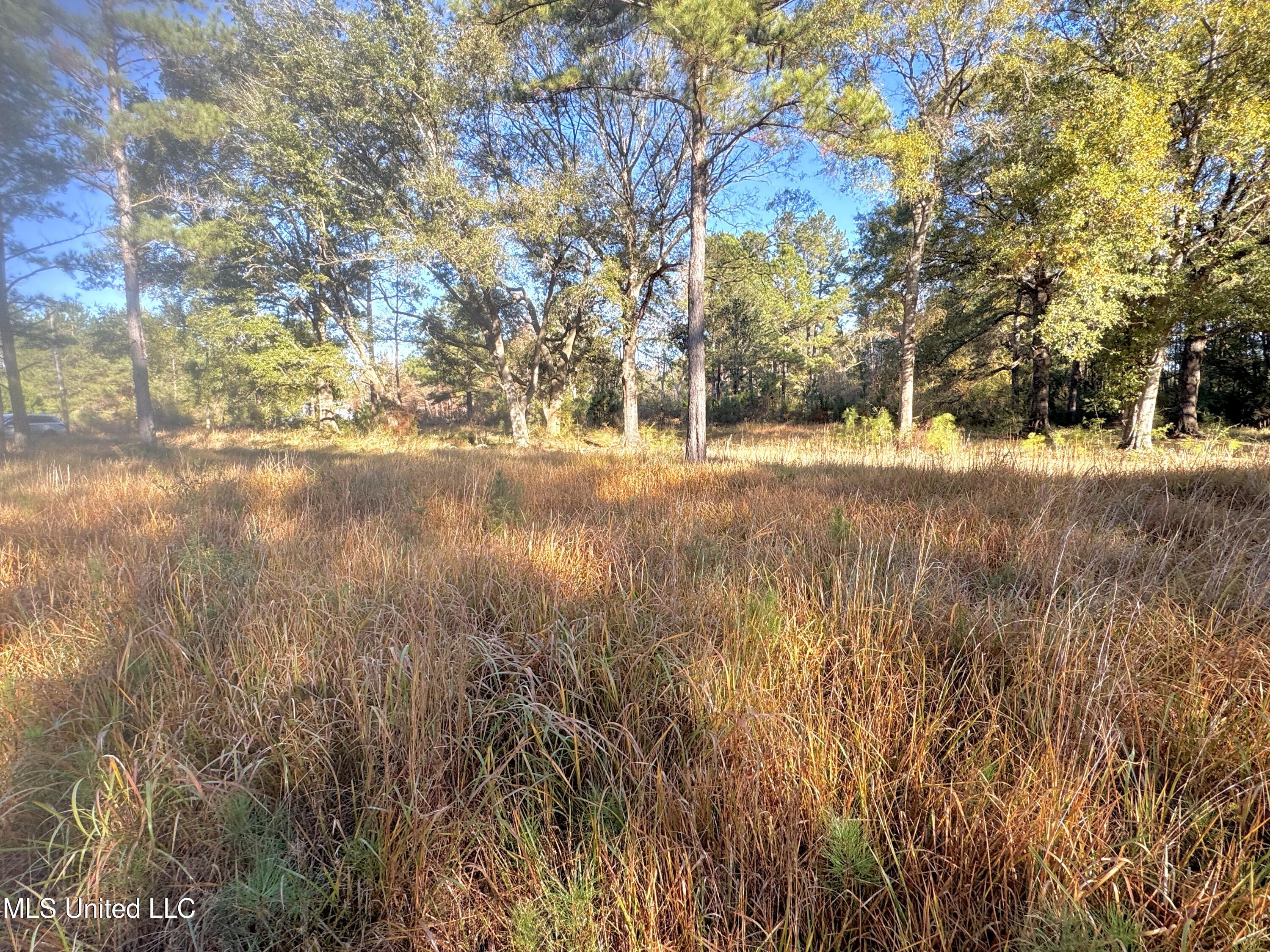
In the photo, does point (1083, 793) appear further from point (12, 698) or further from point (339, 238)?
point (339, 238)

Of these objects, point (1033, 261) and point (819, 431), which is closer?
point (1033, 261)

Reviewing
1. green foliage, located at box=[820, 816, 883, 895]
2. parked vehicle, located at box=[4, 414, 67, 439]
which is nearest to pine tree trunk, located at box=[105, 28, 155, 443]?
parked vehicle, located at box=[4, 414, 67, 439]

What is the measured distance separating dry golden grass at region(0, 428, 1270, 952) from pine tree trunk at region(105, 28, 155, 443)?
17.6 meters

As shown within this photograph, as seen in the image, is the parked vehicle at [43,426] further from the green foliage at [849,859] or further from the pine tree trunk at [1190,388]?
the pine tree trunk at [1190,388]

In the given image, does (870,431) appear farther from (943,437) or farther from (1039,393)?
(1039,393)

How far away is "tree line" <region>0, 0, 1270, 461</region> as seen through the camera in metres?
9.06

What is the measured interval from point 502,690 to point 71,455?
631 inches

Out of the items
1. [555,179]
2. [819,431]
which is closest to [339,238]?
[555,179]

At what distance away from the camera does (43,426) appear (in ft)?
74.6

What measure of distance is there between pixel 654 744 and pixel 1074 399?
24.6m

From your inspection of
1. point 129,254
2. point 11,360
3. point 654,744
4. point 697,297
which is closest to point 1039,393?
point 697,297

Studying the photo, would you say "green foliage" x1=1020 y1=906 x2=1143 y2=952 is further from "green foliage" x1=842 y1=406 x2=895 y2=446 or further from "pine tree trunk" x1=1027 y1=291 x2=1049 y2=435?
"pine tree trunk" x1=1027 y1=291 x2=1049 y2=435

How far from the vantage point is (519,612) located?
219 cm

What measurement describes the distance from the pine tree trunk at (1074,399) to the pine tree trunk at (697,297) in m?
17.6
